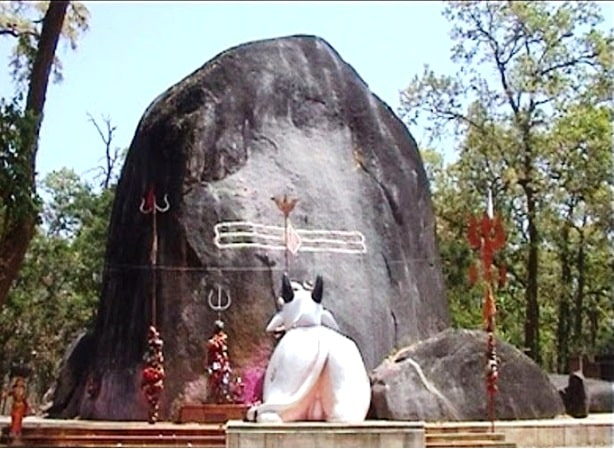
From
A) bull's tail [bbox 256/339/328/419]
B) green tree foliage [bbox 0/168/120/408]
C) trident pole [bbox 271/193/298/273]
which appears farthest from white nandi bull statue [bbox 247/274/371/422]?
green tree foliage [bbox 0/168/120/408]

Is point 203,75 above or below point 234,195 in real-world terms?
above

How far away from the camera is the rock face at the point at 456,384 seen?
15.2 metres

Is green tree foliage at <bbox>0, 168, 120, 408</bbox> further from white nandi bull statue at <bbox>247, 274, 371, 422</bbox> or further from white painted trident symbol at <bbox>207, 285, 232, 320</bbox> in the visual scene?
white nandi bull statue at <bbox>247, 274, 371, 422</bbox>

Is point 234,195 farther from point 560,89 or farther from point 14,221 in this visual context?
point 560,89

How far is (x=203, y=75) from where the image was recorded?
752 inches

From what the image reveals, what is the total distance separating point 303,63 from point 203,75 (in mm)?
2275

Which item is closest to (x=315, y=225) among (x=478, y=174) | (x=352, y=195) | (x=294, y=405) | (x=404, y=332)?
(x=352, y=195)

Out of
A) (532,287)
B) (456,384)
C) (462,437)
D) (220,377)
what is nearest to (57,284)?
(532,287)

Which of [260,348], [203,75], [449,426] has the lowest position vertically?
[449,426]

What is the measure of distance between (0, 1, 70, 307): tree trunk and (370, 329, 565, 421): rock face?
589cm

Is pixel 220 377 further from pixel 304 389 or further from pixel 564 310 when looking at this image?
pixel 564 310

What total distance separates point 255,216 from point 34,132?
4.52 metres

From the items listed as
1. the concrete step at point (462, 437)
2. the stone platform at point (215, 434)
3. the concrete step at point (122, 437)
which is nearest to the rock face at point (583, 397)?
the stone platform at point (215, 434)

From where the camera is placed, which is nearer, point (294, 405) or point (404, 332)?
point (294, 405)
